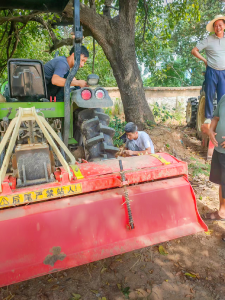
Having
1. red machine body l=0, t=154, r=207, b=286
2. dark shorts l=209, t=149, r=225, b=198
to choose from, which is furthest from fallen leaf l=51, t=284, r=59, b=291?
dark shorts l=209, t=149, r=225, b=198

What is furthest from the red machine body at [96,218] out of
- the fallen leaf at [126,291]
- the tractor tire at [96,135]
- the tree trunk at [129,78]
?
the tree trunk at [129,78]

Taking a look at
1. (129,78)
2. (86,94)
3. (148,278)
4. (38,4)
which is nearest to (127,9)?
(129,78)

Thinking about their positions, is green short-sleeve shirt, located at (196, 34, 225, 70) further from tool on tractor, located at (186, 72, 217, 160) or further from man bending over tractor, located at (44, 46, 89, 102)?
man bending over tractor, located at (44, 46, 89, 102)

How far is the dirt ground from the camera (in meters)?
1.87

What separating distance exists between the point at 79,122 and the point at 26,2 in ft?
4.84

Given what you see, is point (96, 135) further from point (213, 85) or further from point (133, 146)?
point (213, 85)

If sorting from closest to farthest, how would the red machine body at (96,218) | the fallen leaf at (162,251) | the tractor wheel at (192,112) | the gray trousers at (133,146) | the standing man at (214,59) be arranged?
the red machine body at (96,218) → the fallen leaf at (162,251) → the gray trousers at (133,146) → the standing man at (214,59) → the tractor wheel at (192,112)

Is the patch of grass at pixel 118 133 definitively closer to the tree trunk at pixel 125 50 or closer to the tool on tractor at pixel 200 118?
the tree trunk at pixel 125 50

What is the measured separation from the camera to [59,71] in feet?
9.96

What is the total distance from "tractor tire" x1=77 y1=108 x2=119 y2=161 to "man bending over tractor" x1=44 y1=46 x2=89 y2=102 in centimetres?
39

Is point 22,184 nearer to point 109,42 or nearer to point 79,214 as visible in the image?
point 79,214

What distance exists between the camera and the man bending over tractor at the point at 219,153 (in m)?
2.74

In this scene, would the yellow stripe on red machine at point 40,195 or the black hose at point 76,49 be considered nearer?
the yellow stripe on red machine at point 40,195

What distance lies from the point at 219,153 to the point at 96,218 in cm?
167
